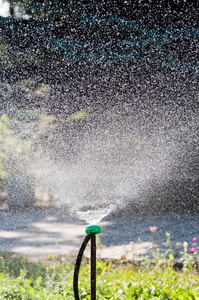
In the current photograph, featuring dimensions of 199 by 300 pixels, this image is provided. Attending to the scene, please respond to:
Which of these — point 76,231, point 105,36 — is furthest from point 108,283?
point 105,36

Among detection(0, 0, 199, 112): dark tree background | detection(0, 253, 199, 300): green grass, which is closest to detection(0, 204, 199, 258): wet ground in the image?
detection(0, 253, 199, 300): green grass

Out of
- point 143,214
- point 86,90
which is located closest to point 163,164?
point 143,214

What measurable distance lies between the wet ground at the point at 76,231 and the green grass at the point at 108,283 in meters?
0.40

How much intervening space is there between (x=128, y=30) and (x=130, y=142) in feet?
9.27

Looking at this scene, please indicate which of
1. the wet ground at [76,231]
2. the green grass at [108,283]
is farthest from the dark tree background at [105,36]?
the green grass at [108,283]

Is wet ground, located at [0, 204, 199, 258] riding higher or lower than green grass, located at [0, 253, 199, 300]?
higher

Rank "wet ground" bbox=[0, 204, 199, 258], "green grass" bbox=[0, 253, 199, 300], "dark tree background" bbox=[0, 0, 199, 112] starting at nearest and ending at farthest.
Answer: "green grass" bbox=[0, 253, 199, 300] → "wet ground" bbox=[0, 204, 199, 258] → "dark tree background" bbox=[0, 0, 199, 112]

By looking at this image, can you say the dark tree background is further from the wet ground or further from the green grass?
the green grass

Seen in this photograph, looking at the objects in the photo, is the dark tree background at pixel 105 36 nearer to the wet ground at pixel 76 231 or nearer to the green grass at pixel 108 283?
the wet ground at pixel 76 231

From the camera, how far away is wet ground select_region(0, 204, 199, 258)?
3529 millimetres

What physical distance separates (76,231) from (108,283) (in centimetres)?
244

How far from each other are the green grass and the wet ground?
401 millimetres

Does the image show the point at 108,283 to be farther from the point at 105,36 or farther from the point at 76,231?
the point at 105,36

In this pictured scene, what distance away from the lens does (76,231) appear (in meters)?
4.52
